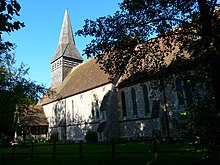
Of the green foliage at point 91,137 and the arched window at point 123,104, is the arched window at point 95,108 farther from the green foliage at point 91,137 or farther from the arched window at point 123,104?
the arched window at point 123,104

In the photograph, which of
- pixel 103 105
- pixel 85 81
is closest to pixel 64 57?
pixel 85 81

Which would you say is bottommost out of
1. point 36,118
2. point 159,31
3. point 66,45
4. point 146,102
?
point 36,118

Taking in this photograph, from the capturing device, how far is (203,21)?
9.02m

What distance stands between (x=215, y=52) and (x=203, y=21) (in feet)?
6.71

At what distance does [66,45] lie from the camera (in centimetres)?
4094

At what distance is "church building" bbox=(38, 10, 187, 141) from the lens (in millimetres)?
18880

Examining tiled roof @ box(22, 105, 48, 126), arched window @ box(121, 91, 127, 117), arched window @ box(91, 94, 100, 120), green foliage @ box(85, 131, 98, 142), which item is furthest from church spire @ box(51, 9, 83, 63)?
arched window @ box(121, 91, 127, 117)

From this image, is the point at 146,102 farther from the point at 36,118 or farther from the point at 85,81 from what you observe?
the point at 36,118

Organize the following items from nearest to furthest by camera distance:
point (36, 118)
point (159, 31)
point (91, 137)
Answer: point (159, 31) → point (91, 137) → point (36, 118)

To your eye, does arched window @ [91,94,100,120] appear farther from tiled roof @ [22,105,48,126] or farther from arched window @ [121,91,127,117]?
tiled roof @ [22,105,48,126]

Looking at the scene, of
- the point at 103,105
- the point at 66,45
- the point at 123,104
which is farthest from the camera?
the point at 66,45

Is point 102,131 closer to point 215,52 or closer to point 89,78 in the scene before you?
point 89,78

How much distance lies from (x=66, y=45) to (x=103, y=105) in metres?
20.9

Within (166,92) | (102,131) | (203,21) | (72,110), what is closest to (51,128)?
(72,110)
